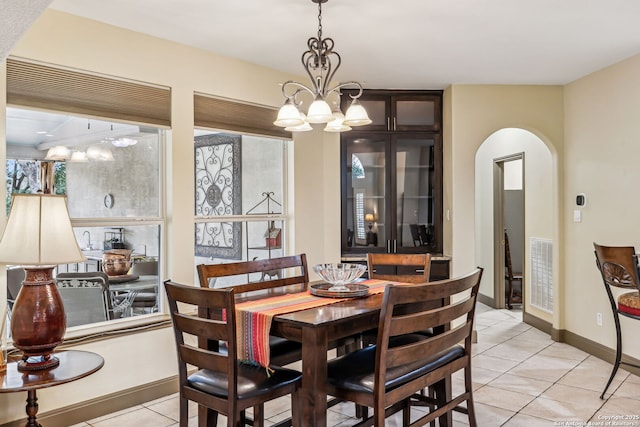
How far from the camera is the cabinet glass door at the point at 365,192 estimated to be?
477cm

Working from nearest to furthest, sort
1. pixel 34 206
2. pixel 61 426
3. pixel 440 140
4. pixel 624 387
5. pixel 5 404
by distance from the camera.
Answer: pixel 34 206 < pixel 5 404 < pixel 61 426 < pixel 624 387 < pixel 440 140

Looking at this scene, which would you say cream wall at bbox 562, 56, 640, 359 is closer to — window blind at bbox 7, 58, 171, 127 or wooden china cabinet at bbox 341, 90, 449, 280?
wooden china cabinet at bbox 341, 90, 449, 280

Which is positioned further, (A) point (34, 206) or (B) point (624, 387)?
(B) point (624, 387)

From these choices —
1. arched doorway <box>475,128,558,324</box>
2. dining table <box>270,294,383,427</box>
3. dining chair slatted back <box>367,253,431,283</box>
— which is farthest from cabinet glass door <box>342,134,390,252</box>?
dining table <box>270,294,383,427</box>

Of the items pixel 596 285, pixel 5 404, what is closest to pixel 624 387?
pixel 596 285

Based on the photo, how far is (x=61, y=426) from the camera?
115 inches

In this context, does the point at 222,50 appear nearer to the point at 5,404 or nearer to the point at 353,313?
the point at 353,313

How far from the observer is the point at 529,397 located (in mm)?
3387

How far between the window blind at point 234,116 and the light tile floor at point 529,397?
201cm

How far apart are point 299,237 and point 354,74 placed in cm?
149

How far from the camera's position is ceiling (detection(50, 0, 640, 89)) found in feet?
9.43

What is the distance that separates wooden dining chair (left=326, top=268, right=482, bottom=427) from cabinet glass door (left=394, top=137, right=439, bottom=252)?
7.56 ft

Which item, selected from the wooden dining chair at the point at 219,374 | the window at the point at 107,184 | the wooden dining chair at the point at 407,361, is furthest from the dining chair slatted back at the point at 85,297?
the wooden dining chair at the point at 407,361

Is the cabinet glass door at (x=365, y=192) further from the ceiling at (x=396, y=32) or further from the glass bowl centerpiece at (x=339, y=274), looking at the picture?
the glass bowl centerpiece at (x=339, y=274)
